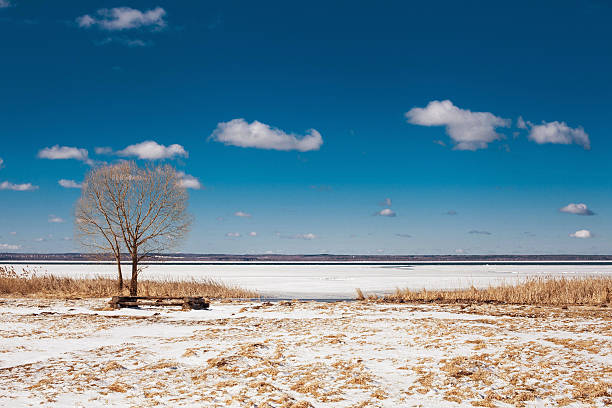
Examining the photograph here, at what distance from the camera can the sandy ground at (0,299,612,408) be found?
25.7 ft

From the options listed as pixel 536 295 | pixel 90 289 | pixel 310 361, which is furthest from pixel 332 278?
pixel 310 361

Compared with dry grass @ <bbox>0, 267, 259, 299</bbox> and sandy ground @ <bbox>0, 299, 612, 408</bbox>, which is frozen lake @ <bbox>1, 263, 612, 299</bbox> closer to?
dry grass @ <bbox>0, 267, 259, 299</bbox>

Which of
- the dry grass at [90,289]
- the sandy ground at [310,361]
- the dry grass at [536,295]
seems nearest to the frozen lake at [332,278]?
the dry grass at [90,289]

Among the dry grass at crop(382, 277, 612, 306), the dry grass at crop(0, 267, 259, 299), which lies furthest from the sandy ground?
the dry grass at crop(0, 267, 259, 299)

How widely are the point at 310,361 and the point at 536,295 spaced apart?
17.0 metres

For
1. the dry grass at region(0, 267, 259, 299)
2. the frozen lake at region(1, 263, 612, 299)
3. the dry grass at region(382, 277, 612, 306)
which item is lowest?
the frozen lake at region(1, 263, 612, 299)

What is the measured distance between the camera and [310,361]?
10.2 meters

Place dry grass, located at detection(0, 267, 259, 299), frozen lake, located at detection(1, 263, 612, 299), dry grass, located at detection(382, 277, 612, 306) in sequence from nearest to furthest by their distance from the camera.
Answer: dry grass, located at detection(382, 277, 612, 306), dry grass, located at detection(0, 267, 259, 299), frozen lake, located at detection(1, 263, 612, 299)

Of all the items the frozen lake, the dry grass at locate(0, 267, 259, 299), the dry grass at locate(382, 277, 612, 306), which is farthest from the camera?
the frozen lake

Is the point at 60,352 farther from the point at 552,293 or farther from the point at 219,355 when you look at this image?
the point at 552,293

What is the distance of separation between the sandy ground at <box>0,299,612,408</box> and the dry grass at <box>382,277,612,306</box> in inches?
260

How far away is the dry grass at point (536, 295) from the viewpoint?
23172 millimetres

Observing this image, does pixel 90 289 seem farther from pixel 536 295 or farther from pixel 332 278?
pixel 332 278

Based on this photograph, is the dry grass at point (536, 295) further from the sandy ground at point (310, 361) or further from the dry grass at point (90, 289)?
the dry grass at point (90, 289)
